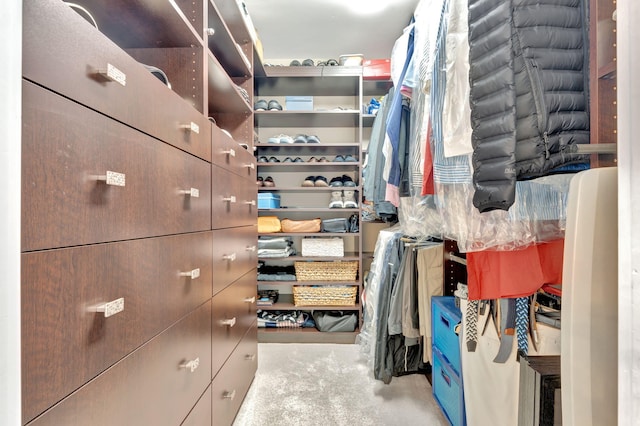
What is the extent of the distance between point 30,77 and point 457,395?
5.67 ft

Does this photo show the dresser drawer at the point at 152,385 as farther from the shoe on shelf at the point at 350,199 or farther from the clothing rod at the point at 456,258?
the shoe on shelf at the point at 350,199

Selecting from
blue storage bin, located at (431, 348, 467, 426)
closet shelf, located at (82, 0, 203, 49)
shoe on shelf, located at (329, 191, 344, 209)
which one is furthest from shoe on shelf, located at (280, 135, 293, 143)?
blue storage bin, located at (431, 348, 467, 426)

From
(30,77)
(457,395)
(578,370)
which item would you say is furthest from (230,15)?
(457,395)

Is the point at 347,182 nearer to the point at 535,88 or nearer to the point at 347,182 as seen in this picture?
the point at 347,182

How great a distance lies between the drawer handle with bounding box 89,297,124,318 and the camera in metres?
0.65

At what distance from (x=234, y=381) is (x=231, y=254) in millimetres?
618

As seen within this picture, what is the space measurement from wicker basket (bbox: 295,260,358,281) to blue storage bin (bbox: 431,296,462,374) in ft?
3.42

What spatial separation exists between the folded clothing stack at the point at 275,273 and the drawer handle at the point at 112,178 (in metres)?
2.08

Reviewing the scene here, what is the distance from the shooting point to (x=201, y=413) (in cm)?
117

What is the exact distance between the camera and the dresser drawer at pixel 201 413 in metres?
1.07

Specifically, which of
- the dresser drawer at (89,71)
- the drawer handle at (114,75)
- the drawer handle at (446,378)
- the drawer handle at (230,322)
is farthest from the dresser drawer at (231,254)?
the drawer handle at (446,378)

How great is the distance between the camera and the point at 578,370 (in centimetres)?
51
